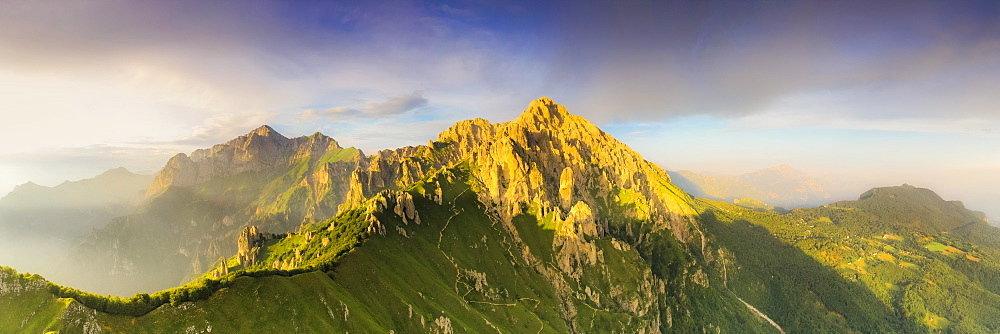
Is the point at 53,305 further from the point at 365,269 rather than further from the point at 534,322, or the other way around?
the point at 534,322

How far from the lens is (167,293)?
87.0 meters

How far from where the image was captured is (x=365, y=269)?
5802 inches

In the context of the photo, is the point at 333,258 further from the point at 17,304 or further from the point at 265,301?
the point at 17,304

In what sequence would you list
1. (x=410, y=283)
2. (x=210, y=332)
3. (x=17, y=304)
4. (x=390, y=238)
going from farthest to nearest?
1. (x=390, y=238)
2. (x=410, y=283)
3. (x=210, y=332)
4. (x=17, y=304)

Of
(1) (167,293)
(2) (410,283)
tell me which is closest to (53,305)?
(1) (167,293)

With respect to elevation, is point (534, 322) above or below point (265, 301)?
below

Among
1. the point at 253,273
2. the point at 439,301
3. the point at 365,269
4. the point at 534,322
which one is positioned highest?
the point at 253,273

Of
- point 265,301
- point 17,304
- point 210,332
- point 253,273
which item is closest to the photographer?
point 17,304

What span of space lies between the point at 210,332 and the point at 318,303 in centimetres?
2769

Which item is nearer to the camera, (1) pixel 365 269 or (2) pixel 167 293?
(2) pixel 167 293

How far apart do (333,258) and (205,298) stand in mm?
57267

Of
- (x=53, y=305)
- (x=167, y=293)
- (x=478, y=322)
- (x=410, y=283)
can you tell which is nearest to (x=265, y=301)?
(x=167, y=293)

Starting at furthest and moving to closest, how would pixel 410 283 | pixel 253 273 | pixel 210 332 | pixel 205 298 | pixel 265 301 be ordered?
pixel 410 283 → pixel 253 273 → pixel 265 301 → pixel 205 298 → pixel 210 332

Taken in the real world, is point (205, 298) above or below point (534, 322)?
above
